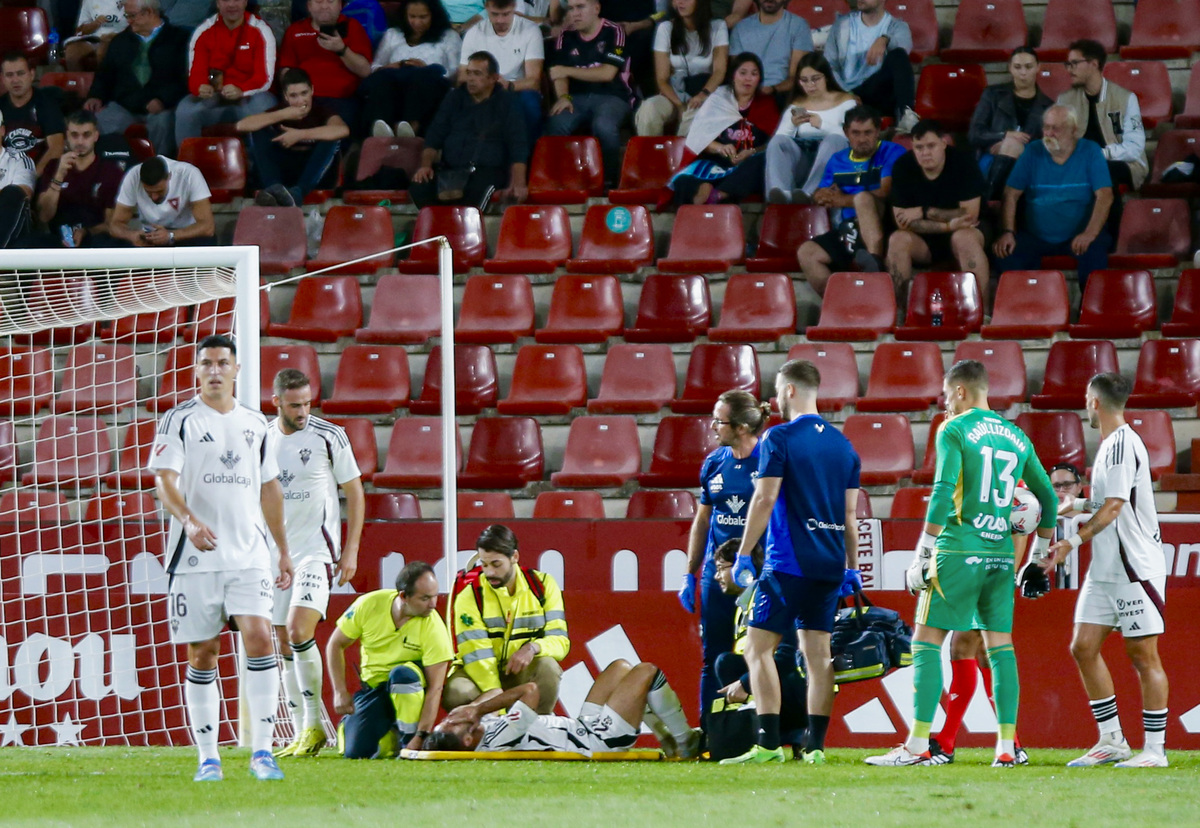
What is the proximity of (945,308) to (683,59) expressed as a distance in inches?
138

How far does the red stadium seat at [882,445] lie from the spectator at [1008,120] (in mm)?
2488

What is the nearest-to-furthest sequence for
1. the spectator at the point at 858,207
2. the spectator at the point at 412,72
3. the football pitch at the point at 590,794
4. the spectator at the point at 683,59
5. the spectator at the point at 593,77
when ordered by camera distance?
1. the football pitch at the point at 590,794
2. the spectator at the point at 858,207
3. the spectator at the point at 683,59
4. the spectator at the point at 593,77
5. the spectator at the point at 412,72

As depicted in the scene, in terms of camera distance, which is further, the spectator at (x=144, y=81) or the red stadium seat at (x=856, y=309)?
the spectator at (x=144, y=81)

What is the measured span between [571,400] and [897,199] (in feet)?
9.67

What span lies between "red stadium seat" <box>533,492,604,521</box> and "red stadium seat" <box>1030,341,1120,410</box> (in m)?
3.25

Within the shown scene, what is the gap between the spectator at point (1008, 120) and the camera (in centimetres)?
1309

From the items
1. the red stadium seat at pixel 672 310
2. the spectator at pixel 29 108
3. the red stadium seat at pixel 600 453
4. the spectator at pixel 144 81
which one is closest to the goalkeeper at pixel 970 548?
the red stadium seat at pixel 600 453

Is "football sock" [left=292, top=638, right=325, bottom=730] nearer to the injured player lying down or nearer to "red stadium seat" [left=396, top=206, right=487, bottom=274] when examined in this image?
the injured player lying down

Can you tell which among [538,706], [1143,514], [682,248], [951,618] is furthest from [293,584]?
[682,248]

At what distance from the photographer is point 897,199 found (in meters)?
12.7

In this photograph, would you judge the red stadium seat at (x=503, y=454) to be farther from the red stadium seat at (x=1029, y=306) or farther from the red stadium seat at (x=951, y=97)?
the red stadium seat at (x=951, y=97)

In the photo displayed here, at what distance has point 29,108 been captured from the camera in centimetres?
1501

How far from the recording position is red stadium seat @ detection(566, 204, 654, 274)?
13531 millimetres

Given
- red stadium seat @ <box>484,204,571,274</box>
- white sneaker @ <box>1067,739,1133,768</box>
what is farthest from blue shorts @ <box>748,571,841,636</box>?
red stadium seat @ <box>484,204,571,274</box>
